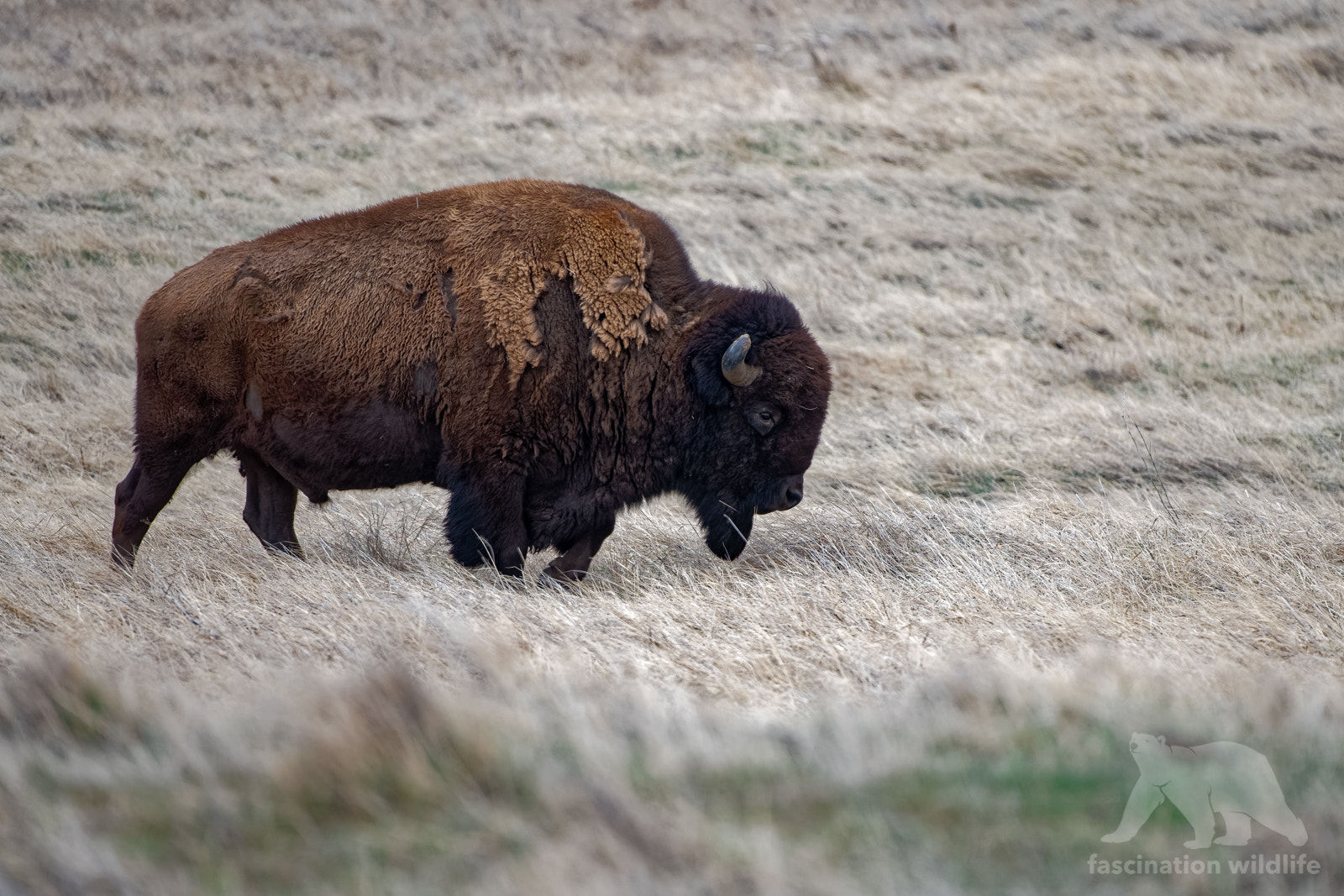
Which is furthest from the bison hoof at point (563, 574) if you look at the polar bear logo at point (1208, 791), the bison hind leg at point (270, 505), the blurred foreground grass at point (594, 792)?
the polar bear logo at point (1208, 791)

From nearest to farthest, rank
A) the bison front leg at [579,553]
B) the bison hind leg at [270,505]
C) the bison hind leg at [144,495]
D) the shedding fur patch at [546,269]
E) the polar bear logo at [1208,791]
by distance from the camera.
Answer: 1. the polar bear logo at [1208,791]
2. the shedding fur patch at [546,269]
3. the bison front leg at [579,553]
4. the bison hind leg at [144,495]
5. the bison hind leg at [270,505]

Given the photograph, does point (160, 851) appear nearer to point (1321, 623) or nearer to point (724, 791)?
point (724, 791)

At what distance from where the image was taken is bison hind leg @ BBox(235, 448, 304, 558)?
6.58 meters

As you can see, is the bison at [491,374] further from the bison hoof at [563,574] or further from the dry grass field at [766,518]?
the dry grass field at [766,518]

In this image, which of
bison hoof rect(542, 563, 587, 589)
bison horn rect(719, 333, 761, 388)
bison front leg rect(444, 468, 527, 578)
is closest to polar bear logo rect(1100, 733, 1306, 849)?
bison horn rect(719, 333, 761, 388)

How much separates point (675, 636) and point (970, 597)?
141 centimetres

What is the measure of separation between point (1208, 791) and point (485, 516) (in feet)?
12.9

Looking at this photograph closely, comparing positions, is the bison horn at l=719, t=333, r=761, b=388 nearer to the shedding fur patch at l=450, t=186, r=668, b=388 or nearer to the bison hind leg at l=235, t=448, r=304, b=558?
the shedding fur patch at l=450, t=186, r=668, b=388

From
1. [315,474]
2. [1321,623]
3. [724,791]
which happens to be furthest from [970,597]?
[315,474]

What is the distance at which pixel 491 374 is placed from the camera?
579cm

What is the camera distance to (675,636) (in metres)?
4.37

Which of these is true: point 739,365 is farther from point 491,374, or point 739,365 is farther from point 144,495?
point 144,495

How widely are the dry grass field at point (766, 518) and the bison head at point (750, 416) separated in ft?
1.36

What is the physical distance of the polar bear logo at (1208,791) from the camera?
8.26 feet
